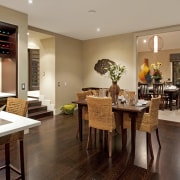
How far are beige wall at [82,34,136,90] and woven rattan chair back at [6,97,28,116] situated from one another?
13.2ft

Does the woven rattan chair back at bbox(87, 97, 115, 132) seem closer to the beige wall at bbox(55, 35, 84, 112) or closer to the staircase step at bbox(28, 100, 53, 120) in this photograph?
the staircase step at bbox(28, 100, 53, 120)

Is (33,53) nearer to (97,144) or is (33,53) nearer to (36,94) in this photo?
(36,94)

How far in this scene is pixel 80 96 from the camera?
13.6ft

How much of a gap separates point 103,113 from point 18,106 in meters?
1.35

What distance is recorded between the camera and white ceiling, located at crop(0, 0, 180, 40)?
3.50 m

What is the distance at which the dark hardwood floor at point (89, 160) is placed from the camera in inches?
95.8

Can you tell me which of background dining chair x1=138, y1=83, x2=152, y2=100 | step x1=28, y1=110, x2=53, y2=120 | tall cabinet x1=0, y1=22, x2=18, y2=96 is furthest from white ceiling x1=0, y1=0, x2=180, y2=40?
background dining chair x1=138, y1=83, x2=152, y2=100

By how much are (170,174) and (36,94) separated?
5501 mm

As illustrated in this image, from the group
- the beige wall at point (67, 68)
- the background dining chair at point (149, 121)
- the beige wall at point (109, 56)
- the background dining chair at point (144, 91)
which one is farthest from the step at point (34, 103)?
the background dining chair at point (144, 91)

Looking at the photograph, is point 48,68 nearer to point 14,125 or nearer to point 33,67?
point 33,67

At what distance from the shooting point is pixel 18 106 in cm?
254

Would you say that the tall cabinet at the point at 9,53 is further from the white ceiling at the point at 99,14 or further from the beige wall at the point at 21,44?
the white ceiling at the point at 99,14

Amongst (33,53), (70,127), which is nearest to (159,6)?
(70,127)

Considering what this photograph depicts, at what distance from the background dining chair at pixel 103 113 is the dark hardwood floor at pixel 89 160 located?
→ 38 centimetres
